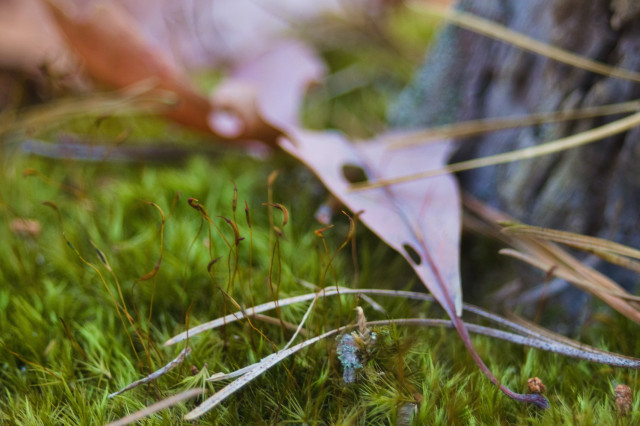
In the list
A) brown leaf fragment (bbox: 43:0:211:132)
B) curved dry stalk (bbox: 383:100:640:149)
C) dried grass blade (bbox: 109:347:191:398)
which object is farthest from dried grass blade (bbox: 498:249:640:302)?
brown leaf fragment (bbox: 43:0:211:132)

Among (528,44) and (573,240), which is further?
(528,44)

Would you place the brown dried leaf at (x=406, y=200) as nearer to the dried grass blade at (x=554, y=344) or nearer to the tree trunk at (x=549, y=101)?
the dried grass blade at (x=554, y=344)

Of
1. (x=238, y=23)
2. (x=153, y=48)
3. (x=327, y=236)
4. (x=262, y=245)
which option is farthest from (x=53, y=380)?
(x=238, y=23)

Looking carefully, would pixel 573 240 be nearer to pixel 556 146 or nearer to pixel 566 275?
pixel 566 275

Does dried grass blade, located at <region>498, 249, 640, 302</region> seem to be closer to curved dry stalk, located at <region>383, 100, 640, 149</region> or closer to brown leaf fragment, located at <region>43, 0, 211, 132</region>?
curved dry stalk, located at <region>383, 100, 640, 149</region>

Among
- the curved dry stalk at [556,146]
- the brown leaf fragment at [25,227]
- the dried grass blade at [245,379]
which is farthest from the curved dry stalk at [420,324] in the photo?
the brown leaf fragment at [25,227]

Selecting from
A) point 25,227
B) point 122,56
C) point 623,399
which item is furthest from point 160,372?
point 122,56

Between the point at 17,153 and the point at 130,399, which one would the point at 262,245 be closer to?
the point at 130,399

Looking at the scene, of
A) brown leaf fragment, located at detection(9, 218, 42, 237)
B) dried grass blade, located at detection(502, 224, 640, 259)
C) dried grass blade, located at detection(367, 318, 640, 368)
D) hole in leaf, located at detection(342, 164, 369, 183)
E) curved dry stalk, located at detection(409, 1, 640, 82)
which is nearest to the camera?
dried grass blade, located at detection(367, 318, 640, 368)
